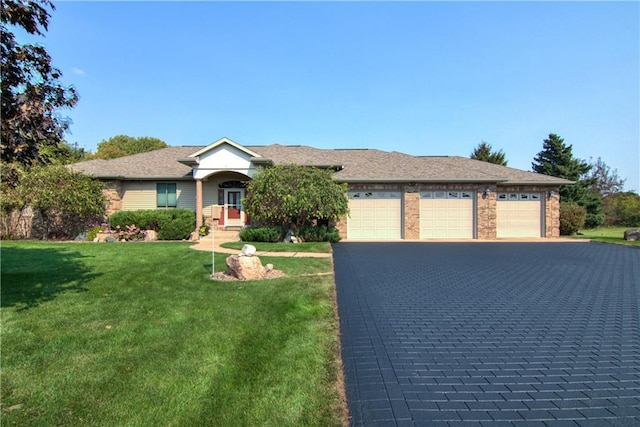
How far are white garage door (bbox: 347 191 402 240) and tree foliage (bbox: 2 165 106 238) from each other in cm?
1285

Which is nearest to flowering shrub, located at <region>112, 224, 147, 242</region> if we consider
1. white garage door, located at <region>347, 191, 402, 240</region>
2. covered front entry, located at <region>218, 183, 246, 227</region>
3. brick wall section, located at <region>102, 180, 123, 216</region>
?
brick wall section, located at <region>102, 180, 123, 216</region>

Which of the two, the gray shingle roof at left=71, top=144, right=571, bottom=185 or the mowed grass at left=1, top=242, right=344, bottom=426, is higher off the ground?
the gray shingle roof at left=71, top=144, right=571, bottom=185

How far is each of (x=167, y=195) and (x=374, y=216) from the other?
11411mm

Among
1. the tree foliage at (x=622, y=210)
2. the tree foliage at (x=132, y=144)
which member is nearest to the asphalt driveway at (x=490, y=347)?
the tree foliage at (x=622, y=210)

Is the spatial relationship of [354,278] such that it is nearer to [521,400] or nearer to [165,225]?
[521,400]

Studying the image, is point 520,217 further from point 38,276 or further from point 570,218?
point 38,276

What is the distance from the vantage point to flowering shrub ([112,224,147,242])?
645 inches

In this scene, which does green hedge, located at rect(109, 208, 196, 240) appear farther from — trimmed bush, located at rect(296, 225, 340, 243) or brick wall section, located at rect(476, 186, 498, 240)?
brick wall section, located at rect(476, 186, 498, 240)

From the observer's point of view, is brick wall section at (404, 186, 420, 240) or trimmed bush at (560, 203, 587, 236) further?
trimmed bush at (560, 203, 587, 236)

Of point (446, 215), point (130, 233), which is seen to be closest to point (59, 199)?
point (130, 233)

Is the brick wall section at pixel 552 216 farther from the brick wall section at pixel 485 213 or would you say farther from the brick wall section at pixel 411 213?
the brick wall section at pixel 411 213

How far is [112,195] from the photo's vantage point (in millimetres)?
18406

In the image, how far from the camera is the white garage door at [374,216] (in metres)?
18.2

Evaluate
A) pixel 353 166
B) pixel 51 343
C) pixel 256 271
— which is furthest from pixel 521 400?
pixel 353 166
